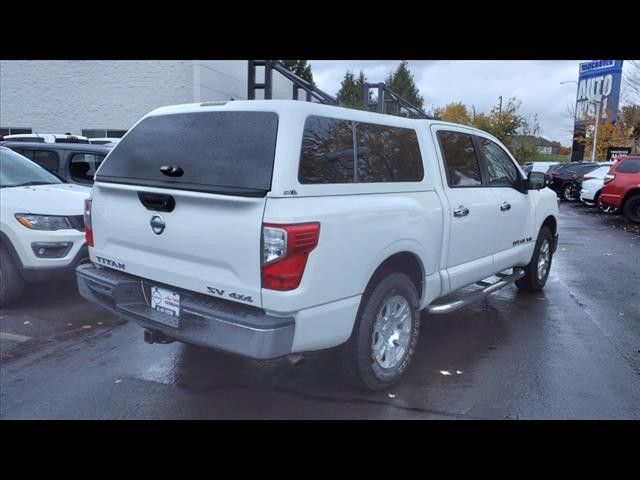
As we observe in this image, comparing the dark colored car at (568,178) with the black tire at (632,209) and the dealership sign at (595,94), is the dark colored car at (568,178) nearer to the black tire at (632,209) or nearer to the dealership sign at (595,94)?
the black tire at (632,209)

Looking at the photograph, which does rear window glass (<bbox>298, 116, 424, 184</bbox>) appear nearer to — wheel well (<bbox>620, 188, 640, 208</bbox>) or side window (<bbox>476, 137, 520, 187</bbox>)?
side window (<bbox>476, 137, 520, 187</bbox>)

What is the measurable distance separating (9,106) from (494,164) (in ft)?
89.1

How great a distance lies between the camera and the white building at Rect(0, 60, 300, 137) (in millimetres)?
23750

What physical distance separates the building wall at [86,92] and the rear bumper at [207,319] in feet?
70.9

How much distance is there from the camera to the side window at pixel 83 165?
7.88 metres

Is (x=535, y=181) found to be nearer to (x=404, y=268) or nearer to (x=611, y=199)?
(x=404, y=268)

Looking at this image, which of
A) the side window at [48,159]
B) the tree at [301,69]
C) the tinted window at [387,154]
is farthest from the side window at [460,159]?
the tree at [301,69]

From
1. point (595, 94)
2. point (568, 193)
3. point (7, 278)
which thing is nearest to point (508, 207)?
point (7, 278)

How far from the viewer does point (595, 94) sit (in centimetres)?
4112

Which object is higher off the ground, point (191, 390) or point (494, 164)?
point (494, 164)

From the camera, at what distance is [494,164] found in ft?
18.0
